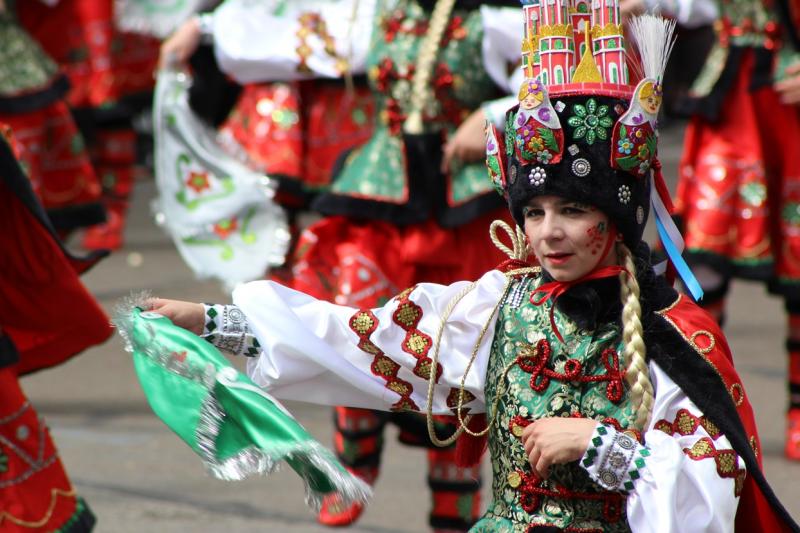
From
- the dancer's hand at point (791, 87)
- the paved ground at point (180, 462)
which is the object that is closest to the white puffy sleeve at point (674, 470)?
the paved ground at point (180, 462)

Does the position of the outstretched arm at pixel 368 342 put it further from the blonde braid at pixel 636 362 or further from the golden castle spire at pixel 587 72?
the golden castle spire at pixel 587 72

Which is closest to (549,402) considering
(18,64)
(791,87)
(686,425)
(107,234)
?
(686,425)

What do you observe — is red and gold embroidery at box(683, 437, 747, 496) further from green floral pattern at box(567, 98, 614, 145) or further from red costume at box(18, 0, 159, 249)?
red costume at box(18, 0, 159, 249)

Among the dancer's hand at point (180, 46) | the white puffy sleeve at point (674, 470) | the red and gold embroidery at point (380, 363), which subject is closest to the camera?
the white puffy sleeve at point (674, 470)

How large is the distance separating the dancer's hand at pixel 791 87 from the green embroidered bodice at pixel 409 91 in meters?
1.33

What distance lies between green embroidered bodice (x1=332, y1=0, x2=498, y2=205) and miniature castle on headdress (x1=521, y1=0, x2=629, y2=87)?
4.55 ft

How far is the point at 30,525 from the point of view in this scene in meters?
3.87

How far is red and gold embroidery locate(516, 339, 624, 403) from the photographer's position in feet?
9.66

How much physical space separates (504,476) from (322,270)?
64.6 inches

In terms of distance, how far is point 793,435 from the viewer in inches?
217

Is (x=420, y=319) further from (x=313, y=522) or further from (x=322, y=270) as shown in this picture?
(x=313, y=522)

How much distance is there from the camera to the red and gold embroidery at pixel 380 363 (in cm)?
321

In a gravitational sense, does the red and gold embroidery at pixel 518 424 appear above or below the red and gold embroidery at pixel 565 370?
below

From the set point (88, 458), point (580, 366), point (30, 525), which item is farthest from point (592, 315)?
point (88, 458)
